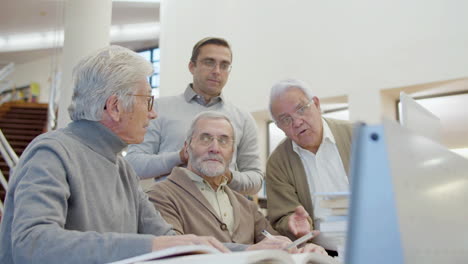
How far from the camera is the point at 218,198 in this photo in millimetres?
1855

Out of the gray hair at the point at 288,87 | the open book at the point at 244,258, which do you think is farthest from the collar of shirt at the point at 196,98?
the open book at the point at 244,258

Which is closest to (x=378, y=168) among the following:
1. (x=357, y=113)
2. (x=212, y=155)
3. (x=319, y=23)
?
(x=212, y=155)

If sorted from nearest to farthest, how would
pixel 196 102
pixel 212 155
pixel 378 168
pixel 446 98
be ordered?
→ pixel 378 168, pixel 212 155, pixel 196 102, pixel 446 98

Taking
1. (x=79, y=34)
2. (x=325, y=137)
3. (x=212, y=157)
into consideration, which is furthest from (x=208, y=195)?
(x=79, y=34)

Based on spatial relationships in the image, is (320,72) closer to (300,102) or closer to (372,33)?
(372,33)

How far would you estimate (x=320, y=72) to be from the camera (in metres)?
5.03

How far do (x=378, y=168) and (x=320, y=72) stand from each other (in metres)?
4.72

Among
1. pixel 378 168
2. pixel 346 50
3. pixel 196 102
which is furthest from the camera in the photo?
pixel 346 50

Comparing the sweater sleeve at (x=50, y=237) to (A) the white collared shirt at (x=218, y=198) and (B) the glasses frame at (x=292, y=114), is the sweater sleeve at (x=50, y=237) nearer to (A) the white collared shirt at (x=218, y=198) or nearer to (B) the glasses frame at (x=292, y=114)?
(A) the white collared shirt at (x=218, y=198)

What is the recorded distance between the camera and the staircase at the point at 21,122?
749 centimetres

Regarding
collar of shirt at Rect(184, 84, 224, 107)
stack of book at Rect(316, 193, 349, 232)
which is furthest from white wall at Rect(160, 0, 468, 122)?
stack of book at Rect(316, 193, 349, 232)

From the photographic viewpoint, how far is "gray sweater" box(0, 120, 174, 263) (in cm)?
85

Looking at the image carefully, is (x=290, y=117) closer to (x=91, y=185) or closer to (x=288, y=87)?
(x=288, y=87)

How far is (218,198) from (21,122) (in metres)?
7.99
